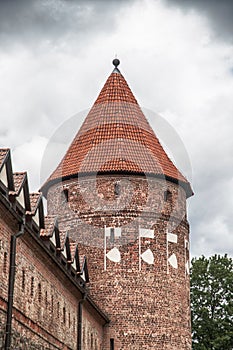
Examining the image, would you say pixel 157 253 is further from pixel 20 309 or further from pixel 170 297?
pixel 20 309

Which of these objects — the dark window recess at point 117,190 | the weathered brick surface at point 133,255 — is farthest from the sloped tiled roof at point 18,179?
the dark window recess at point 117,190

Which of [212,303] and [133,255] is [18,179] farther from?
[212,303]

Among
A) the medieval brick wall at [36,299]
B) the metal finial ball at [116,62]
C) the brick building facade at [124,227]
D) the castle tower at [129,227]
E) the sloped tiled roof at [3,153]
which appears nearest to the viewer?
the sloped tiled roof at [3,153]

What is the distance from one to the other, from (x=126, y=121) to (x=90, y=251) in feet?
17.4

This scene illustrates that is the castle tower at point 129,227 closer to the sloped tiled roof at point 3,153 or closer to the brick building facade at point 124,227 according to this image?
the brick building facade at point 124,227

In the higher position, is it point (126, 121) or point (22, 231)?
point (126, 121)

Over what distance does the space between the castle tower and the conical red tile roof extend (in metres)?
0.04

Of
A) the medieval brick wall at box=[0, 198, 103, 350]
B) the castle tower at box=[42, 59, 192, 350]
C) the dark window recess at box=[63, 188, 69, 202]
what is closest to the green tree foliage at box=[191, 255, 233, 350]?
the castle tower at box=[42, 59, 192, 350]

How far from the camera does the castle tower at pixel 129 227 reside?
23.9 metres

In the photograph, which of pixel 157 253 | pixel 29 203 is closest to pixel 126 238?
pixel 157 253

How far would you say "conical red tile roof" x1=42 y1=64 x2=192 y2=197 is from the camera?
83.8ft

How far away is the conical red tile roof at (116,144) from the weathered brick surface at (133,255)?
44cm

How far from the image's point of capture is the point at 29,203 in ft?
49.0

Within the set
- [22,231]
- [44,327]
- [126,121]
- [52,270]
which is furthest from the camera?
[126,121]
